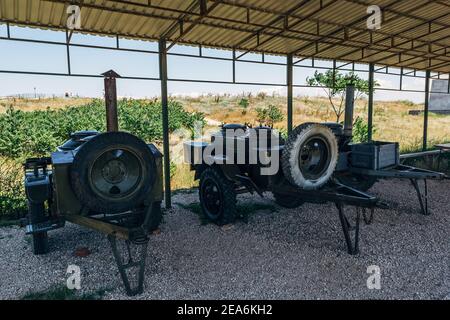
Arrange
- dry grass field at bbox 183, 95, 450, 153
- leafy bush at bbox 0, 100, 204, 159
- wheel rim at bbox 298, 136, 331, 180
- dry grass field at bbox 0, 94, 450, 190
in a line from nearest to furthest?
wheel rim at bbox 298, 136, 331, 180, leafy bush at bbox 0, 100, 204, 159, dry grass field at bbox 0, 94, 450, 190, dry grass field at bbox 183, 95, 450, 153

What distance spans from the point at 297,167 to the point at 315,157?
554mm

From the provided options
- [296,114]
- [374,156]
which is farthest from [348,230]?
[296,114]

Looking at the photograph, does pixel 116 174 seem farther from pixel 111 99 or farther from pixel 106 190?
pixel 111 99

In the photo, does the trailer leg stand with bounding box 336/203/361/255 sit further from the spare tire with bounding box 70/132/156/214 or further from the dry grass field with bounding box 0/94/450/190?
the dry grass field with bounding box 0/94/450/190

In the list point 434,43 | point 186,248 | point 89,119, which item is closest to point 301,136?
point 186,248

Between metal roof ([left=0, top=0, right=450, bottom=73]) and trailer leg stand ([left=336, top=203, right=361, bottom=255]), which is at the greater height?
metal roof ([left=0, top=0, right=450, bottom=73])

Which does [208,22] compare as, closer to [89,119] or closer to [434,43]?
[434,43]

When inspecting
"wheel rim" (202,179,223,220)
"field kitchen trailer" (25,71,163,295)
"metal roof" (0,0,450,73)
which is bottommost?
"wheel rim" (202,179,223,220)

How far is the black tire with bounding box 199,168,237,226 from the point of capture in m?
5.84

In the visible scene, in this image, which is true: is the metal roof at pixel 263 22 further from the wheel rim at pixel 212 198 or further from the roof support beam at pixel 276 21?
the wheel rim at pixel 212 198

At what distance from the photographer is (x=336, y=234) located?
548cm

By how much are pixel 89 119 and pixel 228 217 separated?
14.3 meters

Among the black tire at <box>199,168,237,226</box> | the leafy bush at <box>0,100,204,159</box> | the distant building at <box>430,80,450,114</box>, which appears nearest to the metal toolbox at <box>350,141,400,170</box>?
the black tire at <box>199,168,237,226</box>
